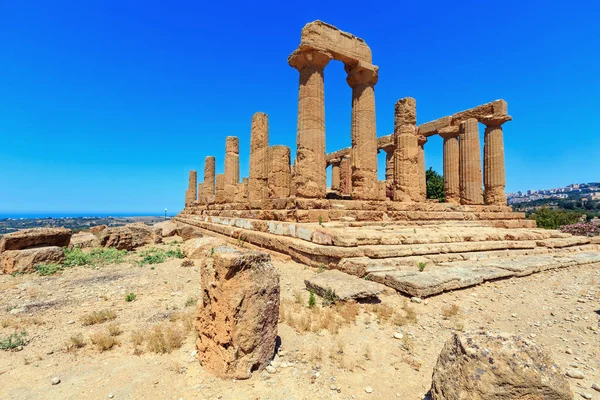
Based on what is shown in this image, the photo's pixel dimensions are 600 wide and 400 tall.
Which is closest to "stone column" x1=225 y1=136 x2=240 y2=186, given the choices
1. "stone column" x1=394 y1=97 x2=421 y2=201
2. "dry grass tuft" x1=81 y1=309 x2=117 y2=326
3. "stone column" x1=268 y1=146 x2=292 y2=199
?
"stone column" x1=268 y1=146 x2=292 y2=199

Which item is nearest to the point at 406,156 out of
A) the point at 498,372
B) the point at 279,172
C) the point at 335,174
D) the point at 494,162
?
the point at 279,172

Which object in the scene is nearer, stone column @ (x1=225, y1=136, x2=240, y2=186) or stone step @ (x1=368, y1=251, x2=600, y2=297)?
stone step @ (x1=368, y1=251, x2=600, y2=297)

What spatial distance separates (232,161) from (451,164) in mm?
13415

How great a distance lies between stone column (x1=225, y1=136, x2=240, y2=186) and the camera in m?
19.8

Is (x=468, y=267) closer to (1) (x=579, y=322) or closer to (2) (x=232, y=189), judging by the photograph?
(1) (x=579, y=322)

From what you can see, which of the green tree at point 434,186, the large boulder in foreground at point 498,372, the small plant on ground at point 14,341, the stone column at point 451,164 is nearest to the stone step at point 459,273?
the large boulder in foreground at point 498,372

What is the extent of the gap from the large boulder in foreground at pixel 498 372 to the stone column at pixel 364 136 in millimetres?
9674

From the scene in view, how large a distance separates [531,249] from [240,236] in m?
9.28

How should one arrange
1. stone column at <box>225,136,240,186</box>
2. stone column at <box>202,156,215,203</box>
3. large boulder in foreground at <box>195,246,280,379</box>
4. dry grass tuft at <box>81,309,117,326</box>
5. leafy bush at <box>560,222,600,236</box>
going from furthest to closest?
1. stone column at <box>202,156,215,203</box>
2. stone column at <box>225,136,240,186</box>
3. leafy bush at <box>560,222,600,236</box>
4. dry grass tuft at <box>81,309,117,326</box>
5. large boulder in foreground at <box>195,246,280,379</box>

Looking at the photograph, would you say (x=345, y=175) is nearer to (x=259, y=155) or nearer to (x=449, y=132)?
(x=259, y=155)

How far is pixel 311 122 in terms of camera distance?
34.7 ft

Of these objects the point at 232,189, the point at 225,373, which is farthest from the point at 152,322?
the point at 232,189

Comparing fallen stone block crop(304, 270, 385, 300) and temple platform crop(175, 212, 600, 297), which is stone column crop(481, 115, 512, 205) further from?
fallen stone block crop(304, 270, 385, 300)

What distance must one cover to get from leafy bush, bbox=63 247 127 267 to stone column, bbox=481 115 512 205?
16975 mm
